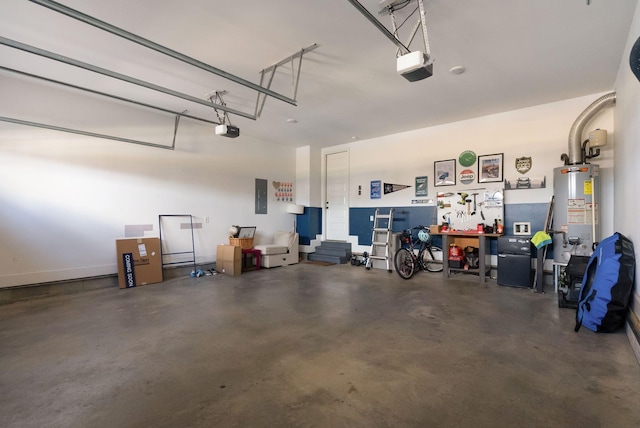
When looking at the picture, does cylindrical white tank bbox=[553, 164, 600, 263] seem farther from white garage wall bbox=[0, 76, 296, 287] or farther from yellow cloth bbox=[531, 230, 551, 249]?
white garage wall bbox=[0, 76, 296, 287]

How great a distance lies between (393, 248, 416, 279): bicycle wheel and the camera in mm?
5996

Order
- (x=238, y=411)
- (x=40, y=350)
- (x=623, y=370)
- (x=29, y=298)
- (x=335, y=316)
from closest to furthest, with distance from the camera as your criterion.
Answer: (x=238, y=411) < (x=623, y=370) < (x=40, y=350) < (x=335, y=316) < (x=29, y=298)

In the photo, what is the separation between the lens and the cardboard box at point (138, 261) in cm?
532

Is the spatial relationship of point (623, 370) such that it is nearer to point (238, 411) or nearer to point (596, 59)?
point (238, 411)

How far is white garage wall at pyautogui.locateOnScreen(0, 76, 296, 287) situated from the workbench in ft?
16.0

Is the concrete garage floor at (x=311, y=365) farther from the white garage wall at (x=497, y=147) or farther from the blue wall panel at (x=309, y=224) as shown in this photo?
the blue wall panel at (x=309, y=224)

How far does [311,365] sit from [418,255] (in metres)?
4.67

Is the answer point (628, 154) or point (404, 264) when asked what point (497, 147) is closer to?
point (628, 154)

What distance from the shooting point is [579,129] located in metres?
4.86

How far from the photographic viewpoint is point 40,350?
2848 mm

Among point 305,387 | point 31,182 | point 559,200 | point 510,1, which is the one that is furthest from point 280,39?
point 559,200

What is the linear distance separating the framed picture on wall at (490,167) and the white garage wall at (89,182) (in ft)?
18.3

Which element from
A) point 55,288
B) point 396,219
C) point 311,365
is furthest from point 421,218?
point 55,288

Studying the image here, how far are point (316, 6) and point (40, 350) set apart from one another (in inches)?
167
